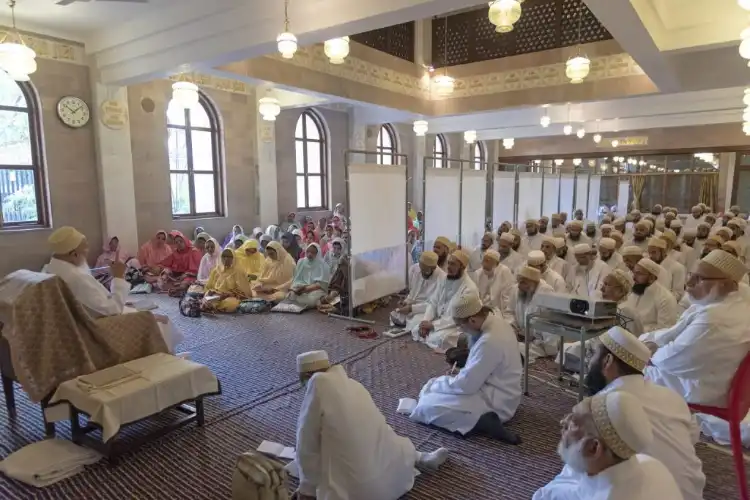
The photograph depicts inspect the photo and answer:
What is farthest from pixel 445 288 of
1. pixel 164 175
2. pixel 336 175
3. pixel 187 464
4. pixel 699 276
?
pixel 336 175

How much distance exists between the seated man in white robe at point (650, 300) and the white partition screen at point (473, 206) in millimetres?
3798

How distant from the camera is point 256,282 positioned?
23.1 feet

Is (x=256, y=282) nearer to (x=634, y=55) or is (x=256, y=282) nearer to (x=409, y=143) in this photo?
(x=634, y=55)

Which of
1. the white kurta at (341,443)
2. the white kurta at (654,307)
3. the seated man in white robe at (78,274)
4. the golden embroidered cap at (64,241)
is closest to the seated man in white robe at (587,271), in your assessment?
the white kurta at (654,307)

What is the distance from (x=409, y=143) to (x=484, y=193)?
591 centimetres

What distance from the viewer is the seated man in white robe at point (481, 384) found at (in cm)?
306

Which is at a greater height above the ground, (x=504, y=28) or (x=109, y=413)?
(x=504, y=28)

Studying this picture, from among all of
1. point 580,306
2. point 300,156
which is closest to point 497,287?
point 580,306

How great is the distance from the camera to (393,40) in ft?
29.3

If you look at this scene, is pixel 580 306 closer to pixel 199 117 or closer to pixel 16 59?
pixel 16 59

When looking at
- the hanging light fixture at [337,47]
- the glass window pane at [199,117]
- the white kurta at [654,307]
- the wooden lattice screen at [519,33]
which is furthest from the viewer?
the glass window pane at [199,117]

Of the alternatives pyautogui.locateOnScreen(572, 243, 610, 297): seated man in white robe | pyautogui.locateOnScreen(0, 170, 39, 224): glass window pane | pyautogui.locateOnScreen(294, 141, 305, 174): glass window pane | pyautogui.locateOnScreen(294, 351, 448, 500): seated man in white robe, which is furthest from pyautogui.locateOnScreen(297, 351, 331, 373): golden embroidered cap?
pyautogui.locateOnScreen(294, 141, 305, 174): glass window pane

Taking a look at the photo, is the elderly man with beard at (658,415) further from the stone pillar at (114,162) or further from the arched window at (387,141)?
Result: the arched window at (387,141)

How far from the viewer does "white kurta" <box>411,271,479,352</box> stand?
4730 millimetres
